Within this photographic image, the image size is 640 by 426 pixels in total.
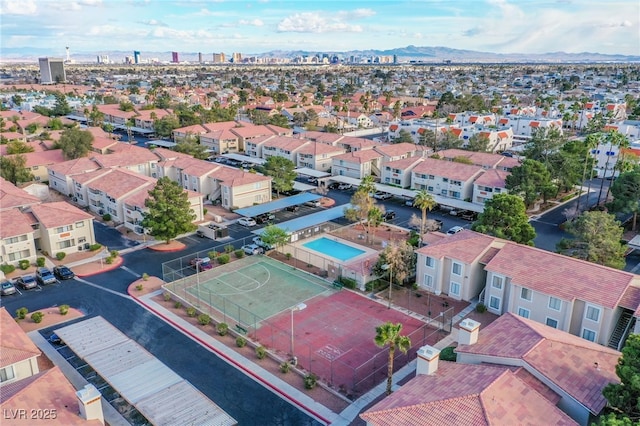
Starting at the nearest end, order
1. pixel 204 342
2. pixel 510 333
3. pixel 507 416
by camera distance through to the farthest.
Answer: pixel 507 416 < pixel 510 333 < pixel 204 342

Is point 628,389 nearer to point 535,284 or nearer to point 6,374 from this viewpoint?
point 535,284

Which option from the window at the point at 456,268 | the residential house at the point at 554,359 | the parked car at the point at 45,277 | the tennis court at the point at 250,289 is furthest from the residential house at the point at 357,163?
the residential house at the point at 554,359

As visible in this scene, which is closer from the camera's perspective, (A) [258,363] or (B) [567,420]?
(B) [567,420]

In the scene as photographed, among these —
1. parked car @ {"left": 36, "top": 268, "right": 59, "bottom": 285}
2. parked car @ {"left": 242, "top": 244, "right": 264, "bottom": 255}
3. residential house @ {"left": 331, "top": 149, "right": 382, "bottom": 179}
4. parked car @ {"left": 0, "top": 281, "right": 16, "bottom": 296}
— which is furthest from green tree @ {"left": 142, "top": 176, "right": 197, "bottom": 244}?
residential house @ {"left": 331, "top": 149, "right": 382, "bottom": 179}

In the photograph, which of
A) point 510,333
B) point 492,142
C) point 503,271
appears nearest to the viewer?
point 510,333

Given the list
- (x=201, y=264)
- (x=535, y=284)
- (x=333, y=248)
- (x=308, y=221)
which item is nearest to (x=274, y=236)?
(x=201, y=264)

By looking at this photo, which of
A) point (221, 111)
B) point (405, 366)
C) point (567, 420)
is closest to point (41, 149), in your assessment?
point (221, 111)

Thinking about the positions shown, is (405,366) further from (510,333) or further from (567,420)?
(567,420)
